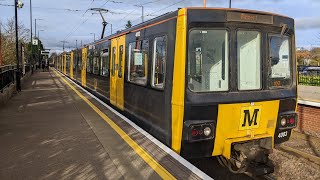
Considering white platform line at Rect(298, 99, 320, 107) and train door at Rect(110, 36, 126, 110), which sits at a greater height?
train door at Rect(110, 36, 126, 110)

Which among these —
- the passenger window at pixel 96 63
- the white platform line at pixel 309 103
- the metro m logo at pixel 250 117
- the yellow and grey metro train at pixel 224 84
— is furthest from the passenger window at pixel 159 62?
the passenger window at pixel 96 63

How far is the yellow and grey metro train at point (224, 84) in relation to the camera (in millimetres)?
5219

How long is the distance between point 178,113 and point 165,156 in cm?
67

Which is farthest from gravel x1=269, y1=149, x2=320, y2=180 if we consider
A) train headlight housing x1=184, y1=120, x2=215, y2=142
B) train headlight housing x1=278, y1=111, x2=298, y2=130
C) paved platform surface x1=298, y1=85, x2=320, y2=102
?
paved platform surface x1=298, y1=85, x2=320, y2=102

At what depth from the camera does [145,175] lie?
15.3ft

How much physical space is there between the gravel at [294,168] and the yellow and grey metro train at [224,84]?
111 cm

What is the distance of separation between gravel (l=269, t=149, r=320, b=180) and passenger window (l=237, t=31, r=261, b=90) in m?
2.18

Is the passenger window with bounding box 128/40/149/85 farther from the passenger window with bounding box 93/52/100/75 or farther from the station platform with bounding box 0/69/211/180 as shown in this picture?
the passenger window with bounding box 93/52/100/75

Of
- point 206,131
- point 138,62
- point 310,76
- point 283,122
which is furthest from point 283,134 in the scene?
point 310,76

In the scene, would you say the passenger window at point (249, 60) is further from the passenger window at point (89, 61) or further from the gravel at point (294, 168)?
the passenger window at point (89, 61)

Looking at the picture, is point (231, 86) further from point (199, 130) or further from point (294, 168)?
point (294, 168)

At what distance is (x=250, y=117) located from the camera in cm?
561

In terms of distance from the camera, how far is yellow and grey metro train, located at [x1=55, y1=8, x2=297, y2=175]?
205 inches

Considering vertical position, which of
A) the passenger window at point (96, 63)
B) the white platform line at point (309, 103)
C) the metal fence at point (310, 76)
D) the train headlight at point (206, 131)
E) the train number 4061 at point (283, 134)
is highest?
the passenger window at point (96, 63)
